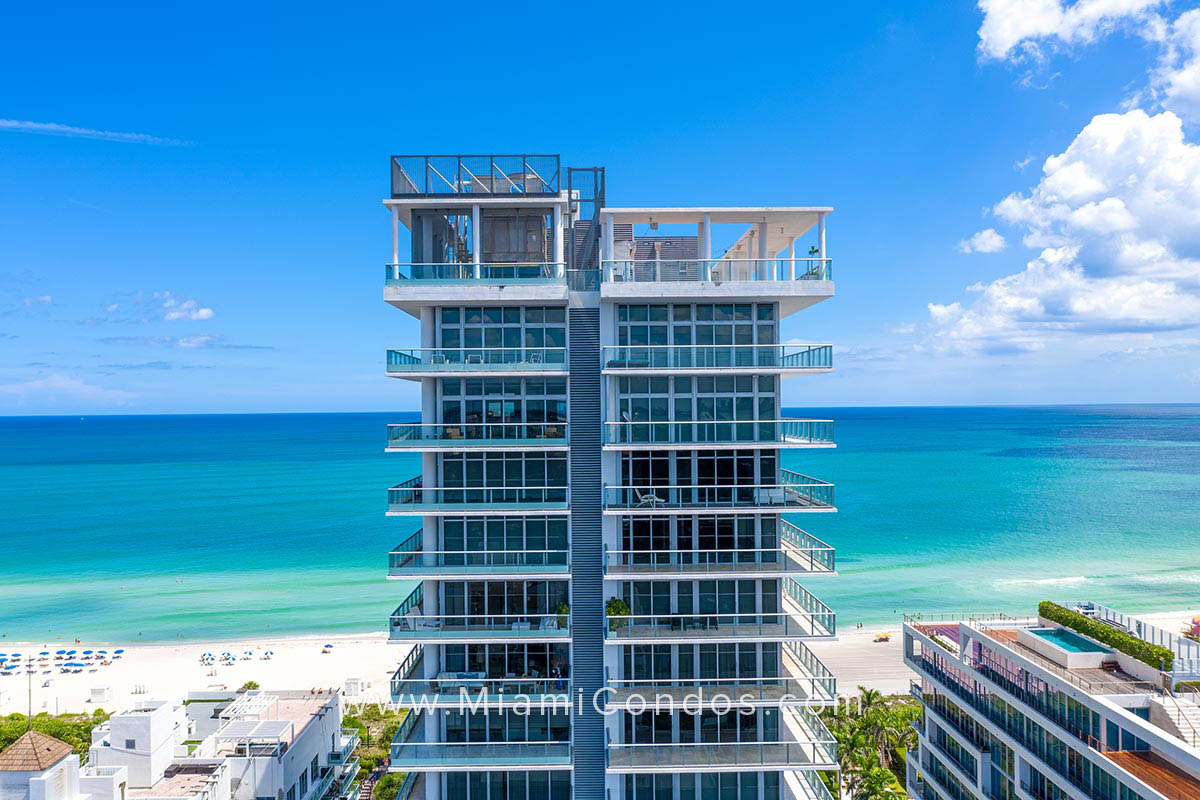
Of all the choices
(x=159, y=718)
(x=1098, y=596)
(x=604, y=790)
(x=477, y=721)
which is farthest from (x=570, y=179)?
(x=1098, y=596)

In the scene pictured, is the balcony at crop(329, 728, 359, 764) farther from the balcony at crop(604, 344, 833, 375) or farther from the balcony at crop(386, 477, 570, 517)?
the balcony at crop(604, 344, 833, 375)

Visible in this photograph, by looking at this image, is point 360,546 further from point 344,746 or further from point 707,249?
point 707,249

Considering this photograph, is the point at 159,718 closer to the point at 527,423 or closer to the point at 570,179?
the point at 527,423

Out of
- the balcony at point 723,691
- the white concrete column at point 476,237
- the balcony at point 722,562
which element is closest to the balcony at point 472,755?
the balcony at point 723,691

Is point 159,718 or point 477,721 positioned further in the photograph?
point 159,718

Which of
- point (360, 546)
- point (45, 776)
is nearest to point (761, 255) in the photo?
point (45, 776)

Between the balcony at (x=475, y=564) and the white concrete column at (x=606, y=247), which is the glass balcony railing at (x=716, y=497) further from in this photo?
the white concrete column at (x=606, y=247)
